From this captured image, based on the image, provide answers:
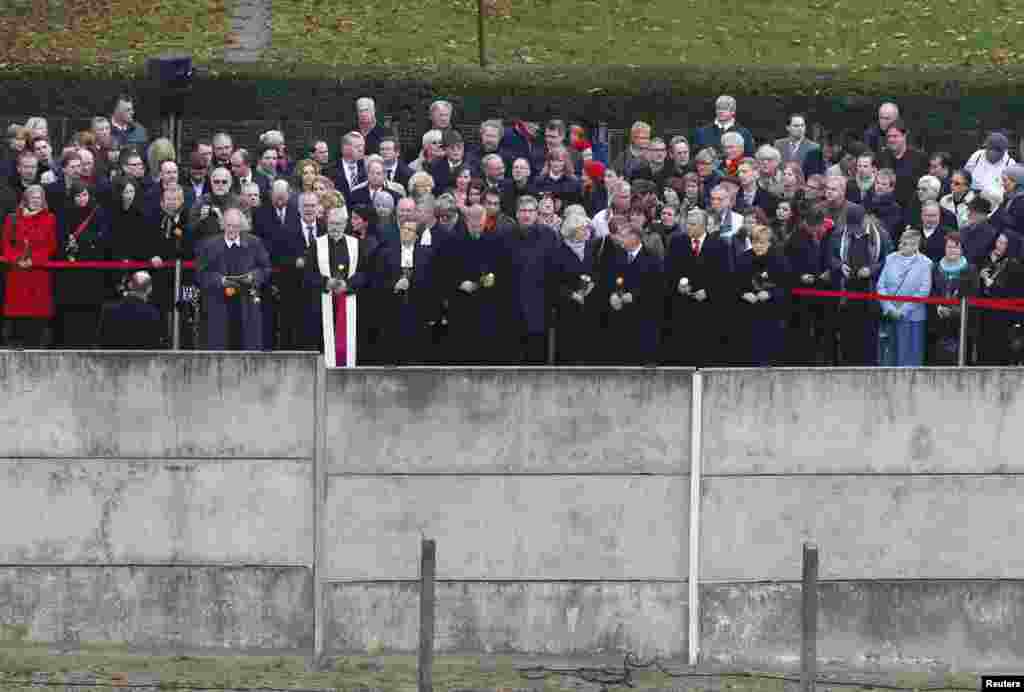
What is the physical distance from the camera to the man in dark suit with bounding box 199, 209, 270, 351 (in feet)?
65.0

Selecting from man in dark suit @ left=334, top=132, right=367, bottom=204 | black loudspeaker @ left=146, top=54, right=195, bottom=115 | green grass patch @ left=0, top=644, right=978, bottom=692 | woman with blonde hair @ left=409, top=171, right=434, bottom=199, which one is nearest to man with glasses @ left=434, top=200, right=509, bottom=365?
woman with blonde hair @ left=409, top=171, right=434, bottom=199

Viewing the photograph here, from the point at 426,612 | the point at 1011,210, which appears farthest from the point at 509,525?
the point at 1011,210

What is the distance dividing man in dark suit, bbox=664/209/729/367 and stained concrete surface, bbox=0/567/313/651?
15.9ft

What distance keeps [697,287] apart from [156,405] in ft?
17.8

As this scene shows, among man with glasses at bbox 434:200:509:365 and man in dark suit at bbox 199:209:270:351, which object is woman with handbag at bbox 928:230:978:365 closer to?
man with glasses at bbox 434:200:509:365

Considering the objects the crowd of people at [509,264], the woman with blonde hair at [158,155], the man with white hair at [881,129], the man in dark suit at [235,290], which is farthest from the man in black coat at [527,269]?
the man with white hair at [881,129]

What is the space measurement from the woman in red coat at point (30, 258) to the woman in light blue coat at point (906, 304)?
23.1ft

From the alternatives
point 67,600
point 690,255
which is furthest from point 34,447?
point 690,255

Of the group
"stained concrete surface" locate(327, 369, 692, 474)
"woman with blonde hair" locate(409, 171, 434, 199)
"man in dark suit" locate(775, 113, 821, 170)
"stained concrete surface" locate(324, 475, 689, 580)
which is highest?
"man in dark suit" locate(775, 113, 821, 170)

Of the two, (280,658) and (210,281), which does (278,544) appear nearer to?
(280,658)

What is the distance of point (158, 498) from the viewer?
55.1 feet

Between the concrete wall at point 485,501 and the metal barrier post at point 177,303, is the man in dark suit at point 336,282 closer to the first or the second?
the metal barrier post at point 177,303

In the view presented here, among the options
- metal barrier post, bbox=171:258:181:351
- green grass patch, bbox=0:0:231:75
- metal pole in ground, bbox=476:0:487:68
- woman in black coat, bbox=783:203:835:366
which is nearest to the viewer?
metal barrier post, bbox=171:258:181:351

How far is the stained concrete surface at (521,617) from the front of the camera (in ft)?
55.4
